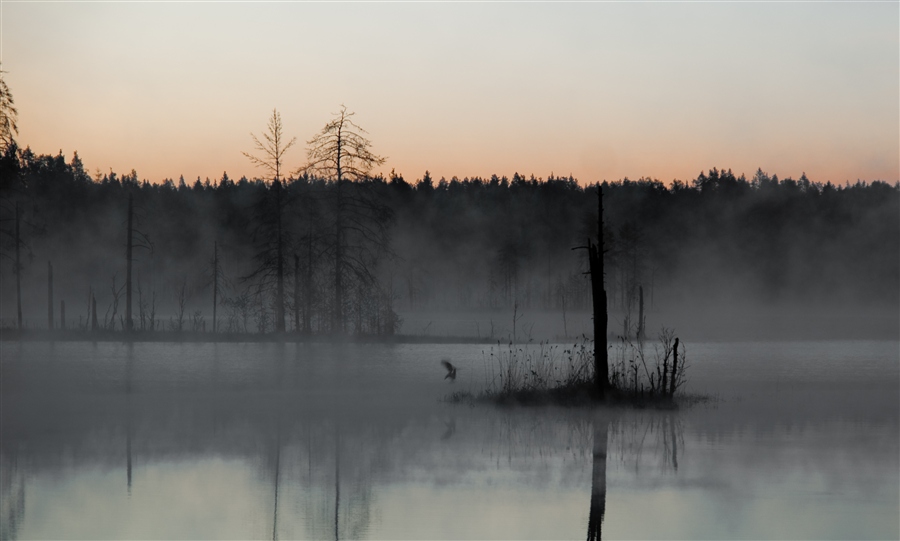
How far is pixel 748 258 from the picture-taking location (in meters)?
128

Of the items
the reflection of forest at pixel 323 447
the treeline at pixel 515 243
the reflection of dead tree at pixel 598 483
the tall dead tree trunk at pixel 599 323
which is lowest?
the reflection of dead tree at pixel 598 483

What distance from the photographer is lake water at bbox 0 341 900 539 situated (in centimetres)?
1072

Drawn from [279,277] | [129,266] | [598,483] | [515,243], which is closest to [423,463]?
[598,483]

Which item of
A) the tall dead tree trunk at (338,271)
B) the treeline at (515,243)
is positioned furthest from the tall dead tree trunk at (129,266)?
the treeline at (515,243)

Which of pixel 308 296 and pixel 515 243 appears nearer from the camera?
pixel 308 296

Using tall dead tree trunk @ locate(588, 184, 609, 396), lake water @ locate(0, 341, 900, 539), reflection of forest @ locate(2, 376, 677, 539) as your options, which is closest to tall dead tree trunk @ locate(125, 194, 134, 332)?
lake water @ locate(0, 341, 900, 539)

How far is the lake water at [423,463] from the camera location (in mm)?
10719

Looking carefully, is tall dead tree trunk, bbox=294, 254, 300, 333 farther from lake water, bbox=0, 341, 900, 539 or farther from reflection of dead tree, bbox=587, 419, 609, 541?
reflection of dead tree, bbox=587, 419, 609, 541

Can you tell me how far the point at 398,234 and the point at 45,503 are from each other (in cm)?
11044

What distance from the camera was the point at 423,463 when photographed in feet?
47.0

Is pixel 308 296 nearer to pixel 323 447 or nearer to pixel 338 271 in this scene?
pixel 338 271

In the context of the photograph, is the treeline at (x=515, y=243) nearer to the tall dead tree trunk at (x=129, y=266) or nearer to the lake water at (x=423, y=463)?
the tall dead tree trunk at (x=129, y=266)

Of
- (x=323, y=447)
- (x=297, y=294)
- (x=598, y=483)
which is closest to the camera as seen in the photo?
(x=598, y=483)

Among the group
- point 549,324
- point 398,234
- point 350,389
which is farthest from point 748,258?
point 350,389
